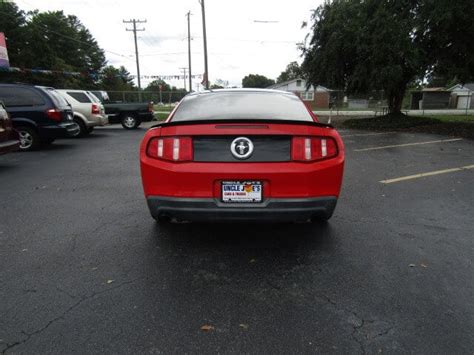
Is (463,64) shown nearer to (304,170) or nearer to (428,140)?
(428,140)

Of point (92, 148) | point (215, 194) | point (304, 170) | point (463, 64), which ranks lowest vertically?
point (92, 148)

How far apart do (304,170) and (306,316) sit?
1172 mm

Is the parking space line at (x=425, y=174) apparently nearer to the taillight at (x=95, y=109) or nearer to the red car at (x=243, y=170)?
the red car at (x=243, y=170)

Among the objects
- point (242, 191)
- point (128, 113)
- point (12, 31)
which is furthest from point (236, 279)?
point (12, 31)

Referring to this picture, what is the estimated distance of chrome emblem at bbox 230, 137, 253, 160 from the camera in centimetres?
303

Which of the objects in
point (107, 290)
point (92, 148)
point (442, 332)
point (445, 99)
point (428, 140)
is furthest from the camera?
point (445, 99)

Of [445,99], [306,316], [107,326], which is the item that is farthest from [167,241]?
[445,99]

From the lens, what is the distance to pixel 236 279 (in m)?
2.89

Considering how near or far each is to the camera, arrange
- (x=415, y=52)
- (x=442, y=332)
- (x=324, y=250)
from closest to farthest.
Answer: (x=442, y=332), (x=324, y=250), (x=415, y=52)

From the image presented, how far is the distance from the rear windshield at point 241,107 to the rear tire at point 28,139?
7153 mm

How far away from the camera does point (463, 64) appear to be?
14.6 metres

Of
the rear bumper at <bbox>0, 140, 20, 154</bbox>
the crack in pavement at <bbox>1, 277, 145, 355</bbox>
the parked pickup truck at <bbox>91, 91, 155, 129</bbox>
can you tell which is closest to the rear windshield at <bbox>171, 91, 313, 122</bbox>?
the crack in pavement at <bbox>1, 277, 145, 355</bbox>

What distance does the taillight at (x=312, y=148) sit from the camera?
10.1 ft

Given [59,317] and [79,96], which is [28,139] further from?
[59,317]
